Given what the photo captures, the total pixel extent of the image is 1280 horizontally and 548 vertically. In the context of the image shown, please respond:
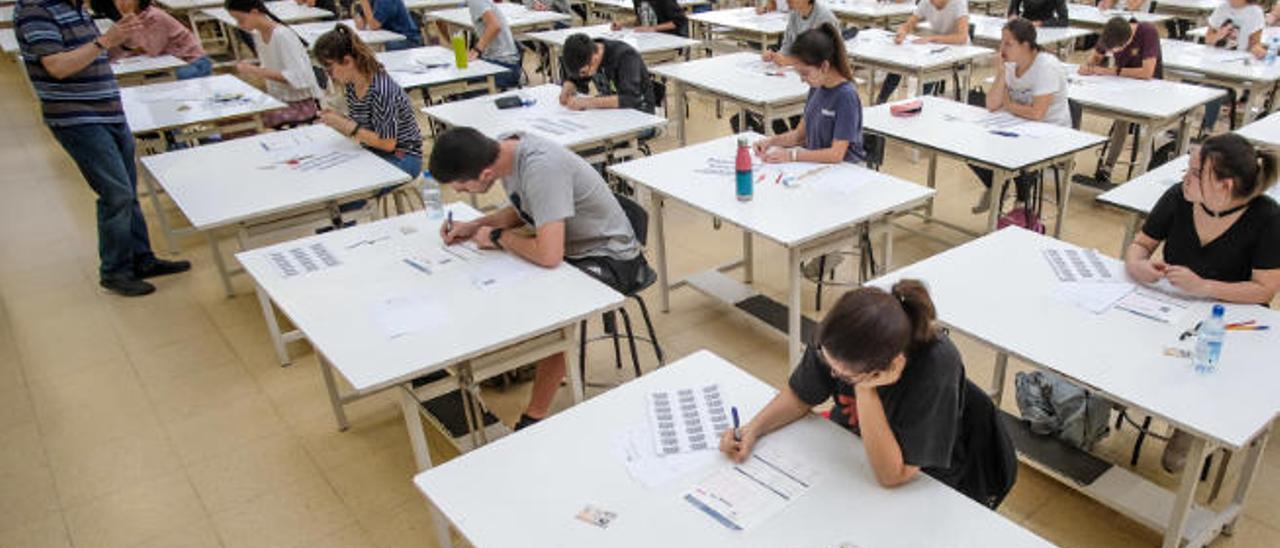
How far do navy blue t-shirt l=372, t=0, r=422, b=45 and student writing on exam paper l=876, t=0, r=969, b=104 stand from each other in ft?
13.3

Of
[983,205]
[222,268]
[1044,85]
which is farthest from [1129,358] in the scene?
[222,268]

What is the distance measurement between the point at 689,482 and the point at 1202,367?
137 cm

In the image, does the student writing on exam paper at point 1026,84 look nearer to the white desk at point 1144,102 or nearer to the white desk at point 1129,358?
the white desk at point 1144,102

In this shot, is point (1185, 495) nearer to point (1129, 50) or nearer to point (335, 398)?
point (335, 398)

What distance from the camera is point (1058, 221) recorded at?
4.28m

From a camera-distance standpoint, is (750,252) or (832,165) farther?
(750,252)

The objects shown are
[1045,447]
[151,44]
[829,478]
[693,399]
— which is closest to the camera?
[829,478]

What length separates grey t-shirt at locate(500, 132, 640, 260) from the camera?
109 inches

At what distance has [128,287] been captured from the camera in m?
4.47

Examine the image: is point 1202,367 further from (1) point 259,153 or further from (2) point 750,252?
(1) point 259,153

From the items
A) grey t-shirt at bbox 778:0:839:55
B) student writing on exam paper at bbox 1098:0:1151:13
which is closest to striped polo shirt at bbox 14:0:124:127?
grey t-shirt at bbox 778:0:839:55

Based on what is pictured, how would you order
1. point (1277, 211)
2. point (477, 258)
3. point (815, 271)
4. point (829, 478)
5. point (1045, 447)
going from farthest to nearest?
point (815, 271), point (477, 258), point (1045, 447), point (1277, 211), point (829, 478)

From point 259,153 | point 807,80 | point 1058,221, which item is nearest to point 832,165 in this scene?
point 807,80

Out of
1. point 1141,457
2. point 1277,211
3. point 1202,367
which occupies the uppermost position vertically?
point 1277,211
